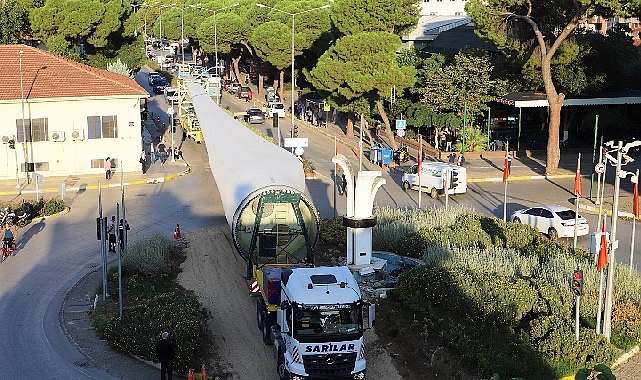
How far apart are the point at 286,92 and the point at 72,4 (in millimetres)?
24389

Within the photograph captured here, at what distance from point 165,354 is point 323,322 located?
320 centimetres

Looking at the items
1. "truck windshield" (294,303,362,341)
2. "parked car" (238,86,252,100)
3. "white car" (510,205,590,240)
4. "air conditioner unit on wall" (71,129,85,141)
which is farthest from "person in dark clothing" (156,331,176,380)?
"parked car" (238,86,252,100)

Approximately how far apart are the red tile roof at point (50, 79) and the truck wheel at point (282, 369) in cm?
2666

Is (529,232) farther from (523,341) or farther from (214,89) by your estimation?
(214,89)

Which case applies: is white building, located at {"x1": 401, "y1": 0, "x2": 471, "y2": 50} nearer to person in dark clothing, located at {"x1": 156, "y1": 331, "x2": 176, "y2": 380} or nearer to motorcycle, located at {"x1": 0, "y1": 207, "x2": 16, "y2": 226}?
motorcycle, located at {"x1": 0, "y1": 207, "x2": 16, "y2": 226}

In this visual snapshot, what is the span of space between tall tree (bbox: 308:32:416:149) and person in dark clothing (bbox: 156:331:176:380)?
109 feet

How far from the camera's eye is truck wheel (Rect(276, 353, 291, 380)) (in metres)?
16.9

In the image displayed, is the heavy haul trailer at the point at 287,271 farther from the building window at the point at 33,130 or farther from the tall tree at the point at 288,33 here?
the tall tree at the point at 288,33

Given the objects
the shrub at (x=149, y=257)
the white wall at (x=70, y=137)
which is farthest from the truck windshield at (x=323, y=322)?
the white wall at (x=70, y=137)

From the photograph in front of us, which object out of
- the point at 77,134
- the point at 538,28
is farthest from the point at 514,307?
the point at 77,134

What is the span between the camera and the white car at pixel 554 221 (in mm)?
30594

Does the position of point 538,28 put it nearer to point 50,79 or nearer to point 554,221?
point 554,221

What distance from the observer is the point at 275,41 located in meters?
70.1

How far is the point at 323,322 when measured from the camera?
16.5 meters
